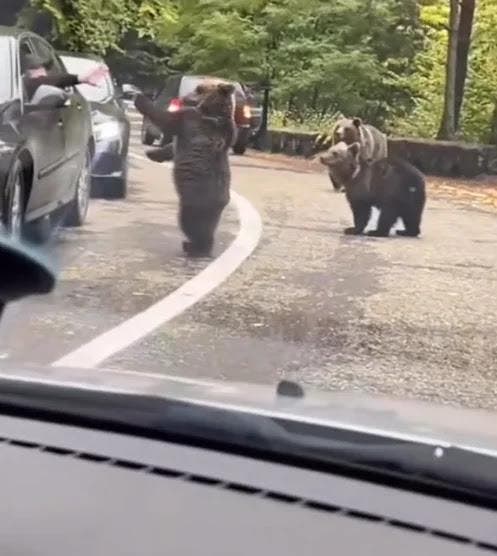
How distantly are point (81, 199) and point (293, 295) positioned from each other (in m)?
1.04

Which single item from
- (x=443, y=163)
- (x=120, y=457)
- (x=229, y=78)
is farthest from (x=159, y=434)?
(x=443, y=163)

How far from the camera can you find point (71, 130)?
611 cm

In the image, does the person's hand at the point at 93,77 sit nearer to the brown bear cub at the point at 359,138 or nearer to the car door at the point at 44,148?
the car door at the point at 44,148

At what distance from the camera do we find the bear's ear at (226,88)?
5520 mm

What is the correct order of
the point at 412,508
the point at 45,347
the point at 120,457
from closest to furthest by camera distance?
the point at 412,508 < the point at 120,457 < the point at 45,347

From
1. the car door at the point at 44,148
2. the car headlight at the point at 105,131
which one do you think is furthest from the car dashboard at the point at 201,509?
the car headlight at the point at 105,131

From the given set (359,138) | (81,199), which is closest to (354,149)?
(359,138)

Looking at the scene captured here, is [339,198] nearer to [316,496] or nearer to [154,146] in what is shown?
[154,146]

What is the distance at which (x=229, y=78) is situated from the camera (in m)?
5.50

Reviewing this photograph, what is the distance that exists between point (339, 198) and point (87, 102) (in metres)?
1.02

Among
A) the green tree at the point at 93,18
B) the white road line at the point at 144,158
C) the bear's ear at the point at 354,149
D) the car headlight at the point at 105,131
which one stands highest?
the green tree at the point at 93,18

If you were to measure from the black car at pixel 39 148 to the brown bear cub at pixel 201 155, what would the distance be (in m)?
0.41

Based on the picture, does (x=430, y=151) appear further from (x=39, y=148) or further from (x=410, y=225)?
(x=39, y=148)

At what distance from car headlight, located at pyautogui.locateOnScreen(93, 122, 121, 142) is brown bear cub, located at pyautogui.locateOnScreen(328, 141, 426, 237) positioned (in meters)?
0.87
